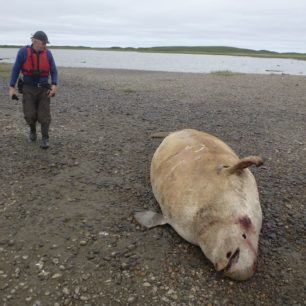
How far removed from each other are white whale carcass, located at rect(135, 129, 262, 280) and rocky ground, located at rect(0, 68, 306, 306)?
0.21 m

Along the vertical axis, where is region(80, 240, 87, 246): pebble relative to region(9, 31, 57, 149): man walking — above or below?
below

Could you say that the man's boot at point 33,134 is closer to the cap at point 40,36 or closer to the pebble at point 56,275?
the cap at point 40,36

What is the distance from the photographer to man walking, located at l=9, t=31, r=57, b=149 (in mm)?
7312

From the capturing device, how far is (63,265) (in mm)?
4211

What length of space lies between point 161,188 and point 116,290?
1589 millimetres

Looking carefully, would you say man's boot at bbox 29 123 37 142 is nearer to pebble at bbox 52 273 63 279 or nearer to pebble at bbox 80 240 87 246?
pebble at bbox 80 240 87 246

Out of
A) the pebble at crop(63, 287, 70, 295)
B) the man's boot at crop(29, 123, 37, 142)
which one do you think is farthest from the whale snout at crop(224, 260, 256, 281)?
the man's boot at crop(29, 123, 37, 142)

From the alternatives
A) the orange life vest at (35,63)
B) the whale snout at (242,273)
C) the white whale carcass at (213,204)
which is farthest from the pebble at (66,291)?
the orange life vest at (35,63)

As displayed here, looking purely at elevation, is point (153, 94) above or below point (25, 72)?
below

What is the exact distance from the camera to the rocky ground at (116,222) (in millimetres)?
3910

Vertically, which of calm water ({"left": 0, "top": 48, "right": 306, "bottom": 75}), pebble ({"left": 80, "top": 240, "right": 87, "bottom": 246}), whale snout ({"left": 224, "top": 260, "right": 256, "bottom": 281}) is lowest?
pebble ({"left": 80, "top": 240, "right": 87, "bottom": 246})

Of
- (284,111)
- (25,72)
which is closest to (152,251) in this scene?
(25,72)

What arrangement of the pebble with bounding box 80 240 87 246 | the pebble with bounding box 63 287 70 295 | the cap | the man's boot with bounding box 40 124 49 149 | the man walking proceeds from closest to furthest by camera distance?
the pebble with bounding box 63 287 70 295, the pebble with bounding box 80 240 87 246, the cap, the man walking, the man's boot with bounding box 40 124 49 149

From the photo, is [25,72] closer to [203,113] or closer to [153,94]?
[203,113]
